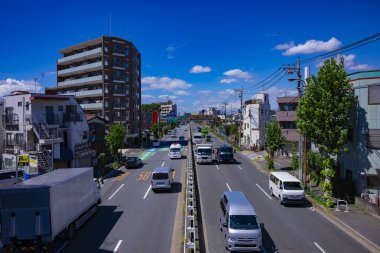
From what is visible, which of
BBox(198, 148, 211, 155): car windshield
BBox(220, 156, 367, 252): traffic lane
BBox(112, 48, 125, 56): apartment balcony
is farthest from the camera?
BBox(112, 48, 125, 56): apartment balcony

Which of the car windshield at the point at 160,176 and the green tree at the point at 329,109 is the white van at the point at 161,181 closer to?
the car windshield at the point at 160,176

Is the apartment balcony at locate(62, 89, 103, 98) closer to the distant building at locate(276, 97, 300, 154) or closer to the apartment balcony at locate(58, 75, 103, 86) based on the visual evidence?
the apartment balcony at locate(58, 75, 103, 86)

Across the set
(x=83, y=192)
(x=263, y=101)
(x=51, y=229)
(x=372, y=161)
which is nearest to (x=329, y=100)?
(x=372, y=161)

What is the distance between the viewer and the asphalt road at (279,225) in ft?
53.3

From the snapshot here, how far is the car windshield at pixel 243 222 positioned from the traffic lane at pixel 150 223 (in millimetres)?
3412

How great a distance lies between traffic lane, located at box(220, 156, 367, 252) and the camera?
53.7 feet

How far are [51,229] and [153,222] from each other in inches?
268

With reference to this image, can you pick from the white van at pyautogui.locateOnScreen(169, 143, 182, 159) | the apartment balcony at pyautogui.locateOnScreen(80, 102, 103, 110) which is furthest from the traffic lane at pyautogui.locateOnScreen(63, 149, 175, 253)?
the apartment balcony at pyautogui.locateOnScreen(80, 102, 103, 110)

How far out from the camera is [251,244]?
14.9m

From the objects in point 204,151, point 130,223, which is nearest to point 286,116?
point 204,151

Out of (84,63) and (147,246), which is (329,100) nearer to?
Result: (147,246)

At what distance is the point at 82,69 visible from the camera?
75188mm

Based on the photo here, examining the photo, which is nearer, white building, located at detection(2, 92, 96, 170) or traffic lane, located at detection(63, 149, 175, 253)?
traffic lane, located at detection(63, 149, 175, 253)

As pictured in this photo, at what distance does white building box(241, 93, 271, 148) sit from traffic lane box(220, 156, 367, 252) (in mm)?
43143
